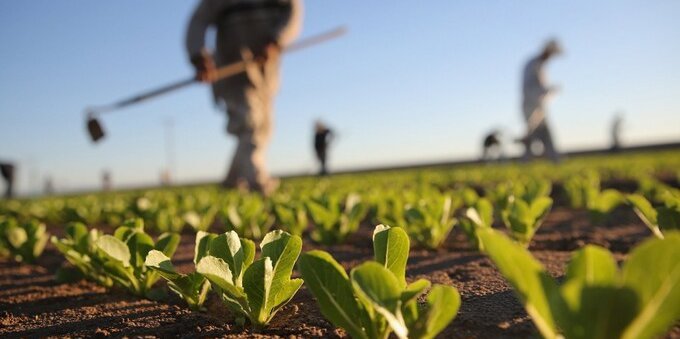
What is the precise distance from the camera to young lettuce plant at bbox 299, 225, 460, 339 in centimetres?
90

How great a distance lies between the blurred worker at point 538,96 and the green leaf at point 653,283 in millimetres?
12415

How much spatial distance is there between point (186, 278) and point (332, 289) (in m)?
0.53

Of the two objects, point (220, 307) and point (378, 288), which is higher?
point (378, 288)

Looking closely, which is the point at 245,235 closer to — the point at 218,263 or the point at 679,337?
the point at 218,263

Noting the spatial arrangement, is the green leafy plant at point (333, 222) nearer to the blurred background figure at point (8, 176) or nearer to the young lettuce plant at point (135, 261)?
the young lettuce plant at point (135, 261)

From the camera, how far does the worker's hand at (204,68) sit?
5668 millimetres

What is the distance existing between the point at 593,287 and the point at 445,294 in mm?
302

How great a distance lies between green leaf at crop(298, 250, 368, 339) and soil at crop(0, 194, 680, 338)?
18 centimetres

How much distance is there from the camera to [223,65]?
7012 mm

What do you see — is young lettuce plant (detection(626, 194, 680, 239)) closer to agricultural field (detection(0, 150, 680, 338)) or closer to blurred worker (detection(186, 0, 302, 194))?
agricultural field (detection(0, 150, 680, 338))

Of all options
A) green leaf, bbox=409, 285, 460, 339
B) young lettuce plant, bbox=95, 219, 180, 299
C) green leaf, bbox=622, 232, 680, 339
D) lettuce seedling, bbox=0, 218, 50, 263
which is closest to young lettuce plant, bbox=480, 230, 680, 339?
green leaf, bbox=622, 232, 680, 339

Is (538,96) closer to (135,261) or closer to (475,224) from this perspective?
(475,224)

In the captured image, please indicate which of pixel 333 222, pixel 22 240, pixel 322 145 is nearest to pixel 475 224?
pixel 333 222

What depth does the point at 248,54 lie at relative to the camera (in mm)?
6488
